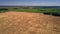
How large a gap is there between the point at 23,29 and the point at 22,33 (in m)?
0.42


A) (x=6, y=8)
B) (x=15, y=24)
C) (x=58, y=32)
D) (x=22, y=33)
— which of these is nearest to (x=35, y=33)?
(x=22, y=33)

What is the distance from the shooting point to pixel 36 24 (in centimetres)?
584

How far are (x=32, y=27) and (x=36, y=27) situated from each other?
174 millimetres

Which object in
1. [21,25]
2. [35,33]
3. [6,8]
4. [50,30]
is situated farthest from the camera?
[6,8]

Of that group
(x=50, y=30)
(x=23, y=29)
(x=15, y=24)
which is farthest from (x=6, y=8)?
(x=50, y=30)

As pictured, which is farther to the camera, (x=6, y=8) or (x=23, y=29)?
(x=6, y=8)

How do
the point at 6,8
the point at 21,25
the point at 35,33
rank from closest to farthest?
the point at 35,33 → the point at 21,25 → the point at 6,8

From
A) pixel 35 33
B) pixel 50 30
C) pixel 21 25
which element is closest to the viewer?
pixel 35 33

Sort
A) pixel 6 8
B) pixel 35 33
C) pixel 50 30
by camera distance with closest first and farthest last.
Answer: pixel 35 33 < pixel 50 30 < pixel 6 8

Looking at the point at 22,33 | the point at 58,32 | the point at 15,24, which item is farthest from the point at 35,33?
the point at 15,24

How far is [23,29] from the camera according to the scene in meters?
5.28

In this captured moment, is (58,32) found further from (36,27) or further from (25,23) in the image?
(25,23)

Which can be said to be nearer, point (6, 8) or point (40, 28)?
point (40, 28)

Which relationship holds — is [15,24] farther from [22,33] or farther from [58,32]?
[58,32]
